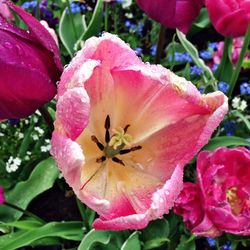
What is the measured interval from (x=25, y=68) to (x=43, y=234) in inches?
15.6

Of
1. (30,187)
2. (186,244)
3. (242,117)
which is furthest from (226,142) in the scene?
(30,187)

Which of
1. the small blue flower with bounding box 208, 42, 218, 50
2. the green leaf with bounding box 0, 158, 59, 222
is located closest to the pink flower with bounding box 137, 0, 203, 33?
the green leaf with bounding box 0, 158, 59, 222

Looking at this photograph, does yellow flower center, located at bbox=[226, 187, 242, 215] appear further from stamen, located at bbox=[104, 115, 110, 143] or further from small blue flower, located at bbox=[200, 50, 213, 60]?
small blue flower, located at bbox=[200, 50, 213, 60]

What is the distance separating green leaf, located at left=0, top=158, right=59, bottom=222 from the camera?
1.29 meters

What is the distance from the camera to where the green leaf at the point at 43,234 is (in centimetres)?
109

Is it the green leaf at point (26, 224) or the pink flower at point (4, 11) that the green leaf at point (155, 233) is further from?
the pink flower at point (4, 11)

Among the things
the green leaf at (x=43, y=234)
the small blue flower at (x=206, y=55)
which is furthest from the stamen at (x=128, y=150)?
the small blue flower at (x=206, y=55)

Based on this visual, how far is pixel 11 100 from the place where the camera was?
827 millimetres

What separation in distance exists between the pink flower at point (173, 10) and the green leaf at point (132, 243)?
378 millimetres

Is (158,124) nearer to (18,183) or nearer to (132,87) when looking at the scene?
(132,87)

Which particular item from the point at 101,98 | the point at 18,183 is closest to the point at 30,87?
the point at 101,98

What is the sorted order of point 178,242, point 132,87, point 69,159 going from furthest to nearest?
point 178,242 < point 132,87 < point 69,159

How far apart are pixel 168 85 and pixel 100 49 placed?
102 mm

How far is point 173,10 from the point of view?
112cm
